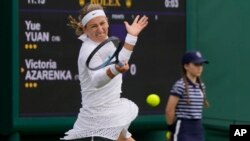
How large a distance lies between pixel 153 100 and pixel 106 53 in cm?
256

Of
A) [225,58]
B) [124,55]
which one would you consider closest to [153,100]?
[225,58]

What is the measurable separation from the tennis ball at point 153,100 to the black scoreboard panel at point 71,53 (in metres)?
0.04

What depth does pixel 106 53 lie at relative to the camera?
18.6 ft

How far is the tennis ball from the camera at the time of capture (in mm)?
8172

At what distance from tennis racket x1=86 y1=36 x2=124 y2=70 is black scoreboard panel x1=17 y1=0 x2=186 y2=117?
2.19 m

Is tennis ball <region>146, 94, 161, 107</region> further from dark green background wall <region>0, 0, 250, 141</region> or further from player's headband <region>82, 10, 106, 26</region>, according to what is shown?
player's headband <region>82, 10, 106, 26</region>

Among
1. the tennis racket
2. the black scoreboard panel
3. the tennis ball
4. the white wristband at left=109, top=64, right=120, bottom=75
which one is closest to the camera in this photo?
the white wristband at left=109, top=64, right=120, bottom=75

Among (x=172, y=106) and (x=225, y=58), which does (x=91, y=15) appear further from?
(x=225, y=58)

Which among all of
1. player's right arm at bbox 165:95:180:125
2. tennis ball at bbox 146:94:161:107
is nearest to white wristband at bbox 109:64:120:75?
player's right arm at bbox 165:95:180:125

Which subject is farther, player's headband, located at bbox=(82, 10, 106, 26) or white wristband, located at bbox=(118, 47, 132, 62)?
player's headband, located at bbox=(82, 10, 106, 26)

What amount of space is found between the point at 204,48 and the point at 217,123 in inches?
30.2

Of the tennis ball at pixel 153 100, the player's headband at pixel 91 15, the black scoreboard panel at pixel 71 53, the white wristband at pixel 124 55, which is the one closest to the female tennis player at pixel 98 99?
the player's headband at pixel 91 15
